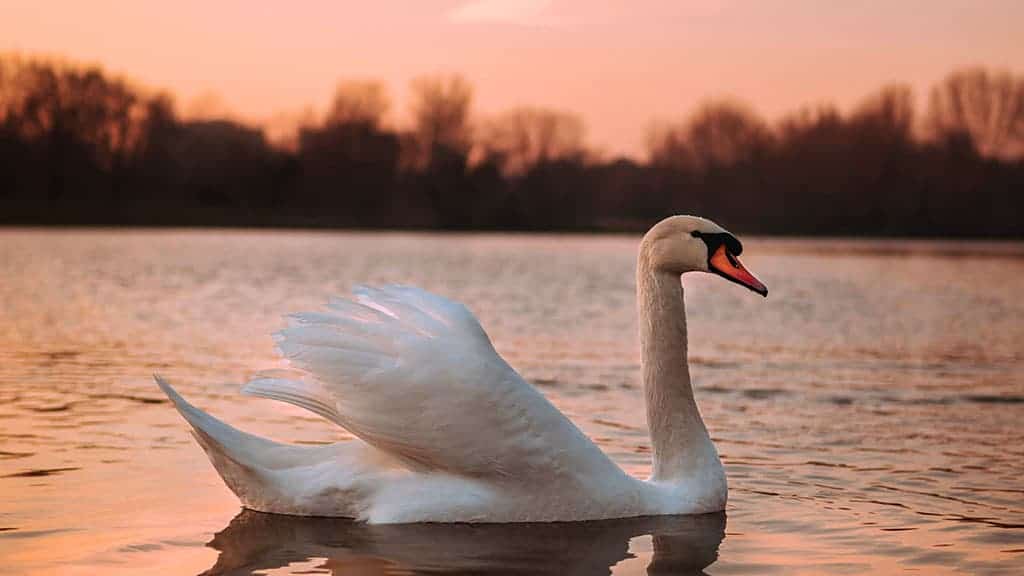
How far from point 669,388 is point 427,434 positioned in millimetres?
1582

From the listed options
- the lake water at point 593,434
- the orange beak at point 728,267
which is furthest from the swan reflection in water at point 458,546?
the orange beak at point 728,267

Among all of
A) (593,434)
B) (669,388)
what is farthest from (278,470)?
(593,434)

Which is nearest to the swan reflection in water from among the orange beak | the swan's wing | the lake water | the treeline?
the lake water

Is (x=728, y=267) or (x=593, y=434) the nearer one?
(x=728, y=267)

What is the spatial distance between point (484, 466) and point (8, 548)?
6.87ft

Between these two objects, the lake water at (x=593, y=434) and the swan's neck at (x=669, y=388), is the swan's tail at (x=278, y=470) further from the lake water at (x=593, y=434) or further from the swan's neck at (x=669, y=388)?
the swan's neck at (x=669, y=388)

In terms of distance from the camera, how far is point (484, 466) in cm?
696

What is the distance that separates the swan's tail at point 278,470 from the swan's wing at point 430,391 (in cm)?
23

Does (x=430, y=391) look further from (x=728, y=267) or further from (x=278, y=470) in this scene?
(x=728, y=267)

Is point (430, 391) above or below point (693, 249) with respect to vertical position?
below

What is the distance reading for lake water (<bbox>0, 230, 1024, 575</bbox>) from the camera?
22.1 feet

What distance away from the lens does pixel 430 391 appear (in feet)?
22.2

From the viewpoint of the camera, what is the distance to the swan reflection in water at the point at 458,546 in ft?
21.3

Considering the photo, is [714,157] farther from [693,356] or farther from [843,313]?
[693,356]
